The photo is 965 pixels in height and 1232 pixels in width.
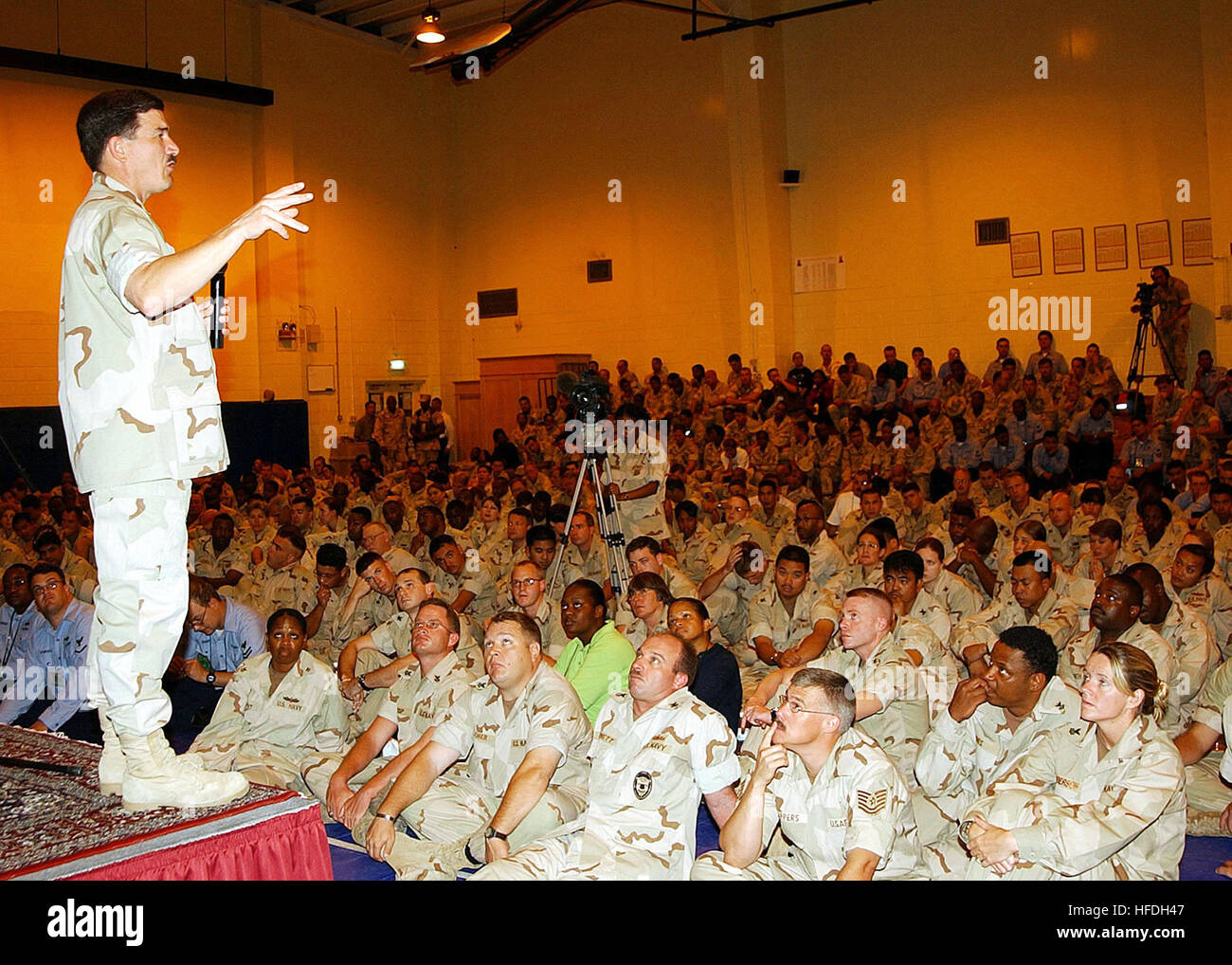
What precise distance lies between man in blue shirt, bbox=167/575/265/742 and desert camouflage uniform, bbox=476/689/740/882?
2.61m

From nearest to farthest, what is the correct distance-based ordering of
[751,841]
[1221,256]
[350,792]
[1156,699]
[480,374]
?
[751,841] → [1156,699] → [350,792] → [1221,256] → [480,374]

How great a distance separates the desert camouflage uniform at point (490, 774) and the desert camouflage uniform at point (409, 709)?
125mm

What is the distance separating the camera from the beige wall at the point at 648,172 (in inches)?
445

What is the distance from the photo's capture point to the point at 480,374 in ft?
51.3

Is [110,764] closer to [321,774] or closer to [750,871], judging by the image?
[750,871]

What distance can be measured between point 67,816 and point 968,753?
8.46 feet

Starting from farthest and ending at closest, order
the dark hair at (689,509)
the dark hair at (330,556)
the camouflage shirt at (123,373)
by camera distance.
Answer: the dark hair at (689,509), the dark hair at (330,556), the camouflage shirt at (123,373)

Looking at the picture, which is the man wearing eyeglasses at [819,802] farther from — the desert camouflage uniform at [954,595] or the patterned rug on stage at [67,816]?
the desert camouflage uniform at [954,595]

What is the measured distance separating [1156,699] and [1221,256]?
8853mm

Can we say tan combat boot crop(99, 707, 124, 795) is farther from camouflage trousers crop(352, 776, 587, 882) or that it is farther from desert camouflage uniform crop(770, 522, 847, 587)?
desert camouflage uniform crop(770, 522, 847, 587)

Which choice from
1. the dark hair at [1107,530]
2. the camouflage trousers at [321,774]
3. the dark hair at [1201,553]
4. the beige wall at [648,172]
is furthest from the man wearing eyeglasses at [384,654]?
the beige wall at [648,172]

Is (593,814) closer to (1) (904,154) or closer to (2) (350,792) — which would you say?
(2) (350,792)

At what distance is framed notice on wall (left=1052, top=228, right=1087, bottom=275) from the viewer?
37.5 feet

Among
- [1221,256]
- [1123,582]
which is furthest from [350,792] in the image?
[1221,256]
